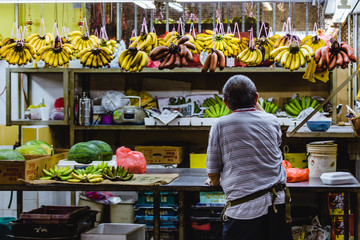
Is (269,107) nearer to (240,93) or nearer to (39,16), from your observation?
(240,93)

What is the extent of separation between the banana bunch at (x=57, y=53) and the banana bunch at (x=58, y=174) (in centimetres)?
163

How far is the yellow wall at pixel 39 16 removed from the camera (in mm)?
6324

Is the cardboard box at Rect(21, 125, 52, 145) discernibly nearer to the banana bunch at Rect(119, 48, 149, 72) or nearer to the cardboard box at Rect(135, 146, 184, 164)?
the cardboard box at Rect(135, 146, 184, 164)

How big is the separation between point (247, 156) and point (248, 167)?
66mm

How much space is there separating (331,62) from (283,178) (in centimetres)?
185

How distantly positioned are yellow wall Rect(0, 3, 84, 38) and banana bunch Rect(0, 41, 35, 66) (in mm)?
1447

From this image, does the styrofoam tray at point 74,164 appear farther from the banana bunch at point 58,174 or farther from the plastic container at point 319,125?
the plastic container at point 319,125

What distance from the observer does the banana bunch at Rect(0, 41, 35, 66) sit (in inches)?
194

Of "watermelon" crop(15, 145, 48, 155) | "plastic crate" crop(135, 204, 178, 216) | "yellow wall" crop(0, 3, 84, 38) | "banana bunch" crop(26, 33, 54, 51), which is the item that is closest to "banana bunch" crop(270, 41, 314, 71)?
"plastic crate" crop(135, 204, 178, 216)

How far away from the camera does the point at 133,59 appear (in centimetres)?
466

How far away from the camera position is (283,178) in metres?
2.91

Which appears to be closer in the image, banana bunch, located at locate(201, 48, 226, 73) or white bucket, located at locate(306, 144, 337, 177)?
white bucket, located at locate(306, 144, 337, 177)

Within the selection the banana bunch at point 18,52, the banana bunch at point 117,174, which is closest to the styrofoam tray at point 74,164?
the banana bunch at point 117,174

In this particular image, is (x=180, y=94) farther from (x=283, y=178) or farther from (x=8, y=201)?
(x=283, y=178)
